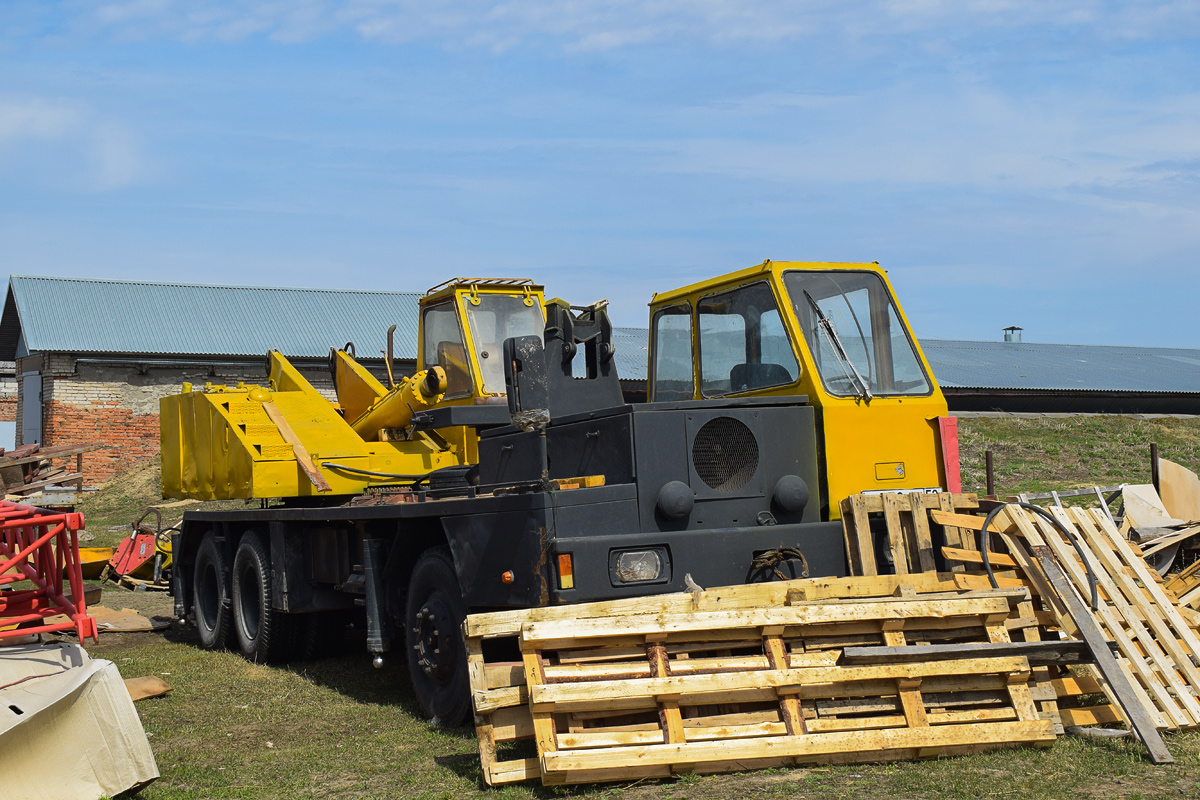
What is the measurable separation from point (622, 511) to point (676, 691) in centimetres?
117

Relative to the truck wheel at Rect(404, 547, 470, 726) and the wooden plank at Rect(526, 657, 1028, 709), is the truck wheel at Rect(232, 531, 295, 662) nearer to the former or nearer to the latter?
the truck wheel at Rect(404, 547, 470, 726)

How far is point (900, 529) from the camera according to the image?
629 centimetres

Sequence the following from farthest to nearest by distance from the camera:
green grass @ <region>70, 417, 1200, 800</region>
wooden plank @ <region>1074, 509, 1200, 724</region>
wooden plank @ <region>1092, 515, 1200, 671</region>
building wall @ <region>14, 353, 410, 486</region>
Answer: building wall @ <region>14, 353, 410, 486</region> → wooden plank @ <region>1092, 515, 1200, 671</region> → wooden plank @ <region>1074, 509, 1200, 724</region> → green grass @ <region>70, 417, 1200, 800</region>

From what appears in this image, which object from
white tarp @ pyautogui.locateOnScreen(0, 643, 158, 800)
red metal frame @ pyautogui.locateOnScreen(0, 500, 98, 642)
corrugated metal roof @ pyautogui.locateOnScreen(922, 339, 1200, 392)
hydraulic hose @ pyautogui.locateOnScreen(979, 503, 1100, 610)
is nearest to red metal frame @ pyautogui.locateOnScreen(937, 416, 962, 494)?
hydraulic hose @ pyautogui.locateOnScreen(979, 503, 1100, 610)

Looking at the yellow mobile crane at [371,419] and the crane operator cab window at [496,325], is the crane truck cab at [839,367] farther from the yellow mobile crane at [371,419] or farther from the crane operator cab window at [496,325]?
the yellow mobile crane at [371,419]

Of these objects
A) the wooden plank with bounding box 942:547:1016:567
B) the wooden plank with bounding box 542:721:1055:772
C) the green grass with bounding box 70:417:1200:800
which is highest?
the wooden plank with bounding box 942:547:1016:567

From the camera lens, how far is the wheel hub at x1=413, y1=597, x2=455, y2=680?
22.1 feet

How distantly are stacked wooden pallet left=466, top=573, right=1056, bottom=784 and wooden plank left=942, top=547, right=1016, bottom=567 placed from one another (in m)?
0.54

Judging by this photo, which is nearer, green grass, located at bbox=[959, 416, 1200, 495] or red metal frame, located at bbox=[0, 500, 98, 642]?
red metal frame, located at bbox=[0, 500, 98, 642]

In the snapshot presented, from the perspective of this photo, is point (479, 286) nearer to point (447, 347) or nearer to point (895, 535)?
point (447, 347)

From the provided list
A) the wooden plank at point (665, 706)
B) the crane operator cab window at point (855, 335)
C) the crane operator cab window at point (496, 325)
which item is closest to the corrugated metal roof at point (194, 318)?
the crane operator cab window at point (496, 325)

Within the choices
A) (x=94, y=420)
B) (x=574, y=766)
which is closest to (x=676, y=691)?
(x=574, y=766)

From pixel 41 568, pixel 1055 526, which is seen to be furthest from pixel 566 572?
pixel 41 568

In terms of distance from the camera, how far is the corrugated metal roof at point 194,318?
92.9ft
